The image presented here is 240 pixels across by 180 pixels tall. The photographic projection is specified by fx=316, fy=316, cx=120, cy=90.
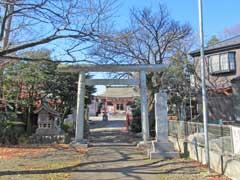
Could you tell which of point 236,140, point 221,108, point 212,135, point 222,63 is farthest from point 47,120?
point 222,63

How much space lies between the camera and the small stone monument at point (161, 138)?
12.1 metres

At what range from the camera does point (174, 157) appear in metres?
12.0

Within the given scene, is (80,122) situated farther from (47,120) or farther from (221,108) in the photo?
(221,108)

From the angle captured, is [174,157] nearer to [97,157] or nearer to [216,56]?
[97,157]

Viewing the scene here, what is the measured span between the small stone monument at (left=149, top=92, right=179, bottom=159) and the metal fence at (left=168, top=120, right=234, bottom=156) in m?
1.03

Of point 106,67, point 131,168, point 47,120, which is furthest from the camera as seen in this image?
point 47,120

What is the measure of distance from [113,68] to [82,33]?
4508 mm

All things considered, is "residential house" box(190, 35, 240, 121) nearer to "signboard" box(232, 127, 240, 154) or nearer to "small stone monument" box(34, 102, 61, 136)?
"small stone monument" box(34, 102, 61, 136)

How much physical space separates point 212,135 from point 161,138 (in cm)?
230

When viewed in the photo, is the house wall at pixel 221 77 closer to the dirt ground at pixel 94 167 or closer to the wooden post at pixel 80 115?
the wooden post at pixel 80 115

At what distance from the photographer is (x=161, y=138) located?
1248 centimetres

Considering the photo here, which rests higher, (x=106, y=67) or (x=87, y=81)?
(x=106, y=67)

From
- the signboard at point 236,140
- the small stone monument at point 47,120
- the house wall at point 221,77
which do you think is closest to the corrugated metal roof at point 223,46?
the house wall at point 221,77

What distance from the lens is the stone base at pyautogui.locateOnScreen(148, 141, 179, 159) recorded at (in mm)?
12016
